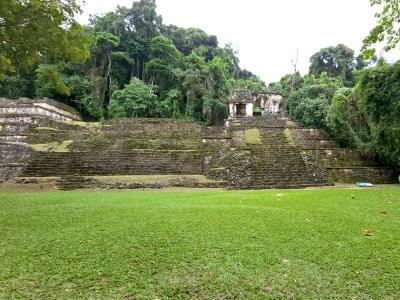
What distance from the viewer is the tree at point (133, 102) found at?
2567 cm

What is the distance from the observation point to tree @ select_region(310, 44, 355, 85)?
3778 cm

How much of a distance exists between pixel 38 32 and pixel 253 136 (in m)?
14.9

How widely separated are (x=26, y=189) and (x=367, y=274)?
12155mm

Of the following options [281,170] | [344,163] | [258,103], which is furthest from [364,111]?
[258,103]

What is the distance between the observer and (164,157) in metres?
15.0

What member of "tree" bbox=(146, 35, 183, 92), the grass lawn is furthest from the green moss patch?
Answer: "tree" bbox=(146, 35, 183, 92)

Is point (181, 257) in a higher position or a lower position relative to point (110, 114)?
lower

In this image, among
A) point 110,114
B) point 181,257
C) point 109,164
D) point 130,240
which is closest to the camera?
point 181,257

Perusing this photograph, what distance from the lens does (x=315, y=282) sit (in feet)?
9.06

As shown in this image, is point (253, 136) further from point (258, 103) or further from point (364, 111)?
point (258, 103)

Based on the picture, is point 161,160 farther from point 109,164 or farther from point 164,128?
point 164,128

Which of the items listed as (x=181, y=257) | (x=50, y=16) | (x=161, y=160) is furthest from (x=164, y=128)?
(x=181, y=257)

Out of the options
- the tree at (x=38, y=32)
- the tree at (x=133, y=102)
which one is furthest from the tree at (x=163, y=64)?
the tree at (x=38, y=32)

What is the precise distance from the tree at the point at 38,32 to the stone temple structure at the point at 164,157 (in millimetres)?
6629
